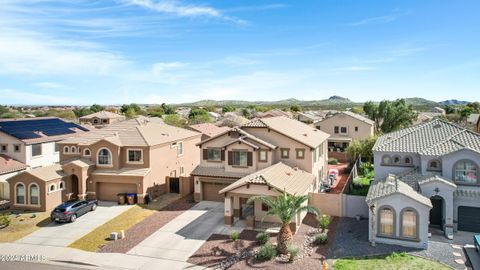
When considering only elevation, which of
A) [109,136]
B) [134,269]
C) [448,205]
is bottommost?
[134,269]

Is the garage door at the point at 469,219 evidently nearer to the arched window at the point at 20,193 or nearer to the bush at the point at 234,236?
the bush at the point at 234,236

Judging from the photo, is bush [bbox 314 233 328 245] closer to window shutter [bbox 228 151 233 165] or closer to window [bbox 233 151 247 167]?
window [bbox 233 151 247 167]

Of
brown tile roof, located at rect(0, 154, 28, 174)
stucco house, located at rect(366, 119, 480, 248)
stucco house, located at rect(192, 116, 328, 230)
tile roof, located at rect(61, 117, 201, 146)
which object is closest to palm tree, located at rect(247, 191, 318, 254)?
stucco house, located at rect(366, 119, 480, 248)

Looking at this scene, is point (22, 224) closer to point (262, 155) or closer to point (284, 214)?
point (262, 155)

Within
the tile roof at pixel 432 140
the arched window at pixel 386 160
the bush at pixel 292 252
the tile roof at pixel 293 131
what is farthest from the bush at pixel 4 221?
the arched window at pixel 386 160

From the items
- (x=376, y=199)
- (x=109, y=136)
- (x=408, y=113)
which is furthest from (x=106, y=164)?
(x=408, y=113)

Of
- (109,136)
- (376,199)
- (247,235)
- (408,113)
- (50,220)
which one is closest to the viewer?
(376,199)

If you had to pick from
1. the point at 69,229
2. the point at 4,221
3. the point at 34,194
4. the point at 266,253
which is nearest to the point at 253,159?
the point at 266,253

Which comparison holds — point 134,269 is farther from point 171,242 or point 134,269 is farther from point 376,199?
point 376,199
